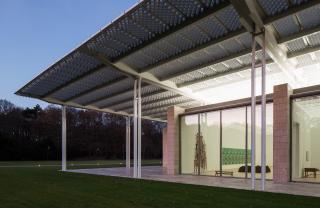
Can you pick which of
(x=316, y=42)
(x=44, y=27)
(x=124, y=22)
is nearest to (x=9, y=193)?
(x=124, y=22)

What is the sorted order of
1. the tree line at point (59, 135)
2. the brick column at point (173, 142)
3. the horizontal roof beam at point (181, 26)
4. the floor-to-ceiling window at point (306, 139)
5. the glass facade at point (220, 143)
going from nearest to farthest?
the horizontal roof beam at point (181, 26), the floor-to-ceiling window at point (306, 139), the glass facade at point (220, 143), the brick column at point (173, 142), the tree line at point (59, 135)

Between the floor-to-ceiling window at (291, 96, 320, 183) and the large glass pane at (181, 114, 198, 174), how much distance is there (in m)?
7.22

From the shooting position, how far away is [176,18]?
1437 cm

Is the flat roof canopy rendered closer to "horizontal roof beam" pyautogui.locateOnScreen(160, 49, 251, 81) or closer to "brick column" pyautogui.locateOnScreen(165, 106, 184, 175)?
"horizontal roof beam" pyautogui.locateOnScreen(160, 49, 251, 81)

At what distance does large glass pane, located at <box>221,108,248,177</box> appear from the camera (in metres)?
20.3

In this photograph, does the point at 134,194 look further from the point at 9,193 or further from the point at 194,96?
the point at 194,96

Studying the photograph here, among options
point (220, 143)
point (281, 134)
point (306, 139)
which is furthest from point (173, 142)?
point (306, 139)

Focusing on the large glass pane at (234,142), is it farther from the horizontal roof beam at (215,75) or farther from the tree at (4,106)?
the tree at (4,106)

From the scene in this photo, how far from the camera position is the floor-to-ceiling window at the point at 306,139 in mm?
16891

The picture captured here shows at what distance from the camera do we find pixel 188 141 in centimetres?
2427

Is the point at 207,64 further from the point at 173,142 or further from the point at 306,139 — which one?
the point at 173,142

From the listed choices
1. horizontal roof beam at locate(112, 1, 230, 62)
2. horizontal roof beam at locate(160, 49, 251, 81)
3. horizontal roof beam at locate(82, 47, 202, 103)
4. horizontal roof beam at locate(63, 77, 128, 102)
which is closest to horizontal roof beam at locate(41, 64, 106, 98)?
horizontal roof beam at locate(82, 47, 202, 103)

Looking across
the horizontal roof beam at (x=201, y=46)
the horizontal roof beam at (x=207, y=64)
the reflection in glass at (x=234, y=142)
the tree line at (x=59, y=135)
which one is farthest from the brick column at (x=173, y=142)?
the tree line at (x=59, y=135)

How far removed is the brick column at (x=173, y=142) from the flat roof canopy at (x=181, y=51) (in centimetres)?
132
